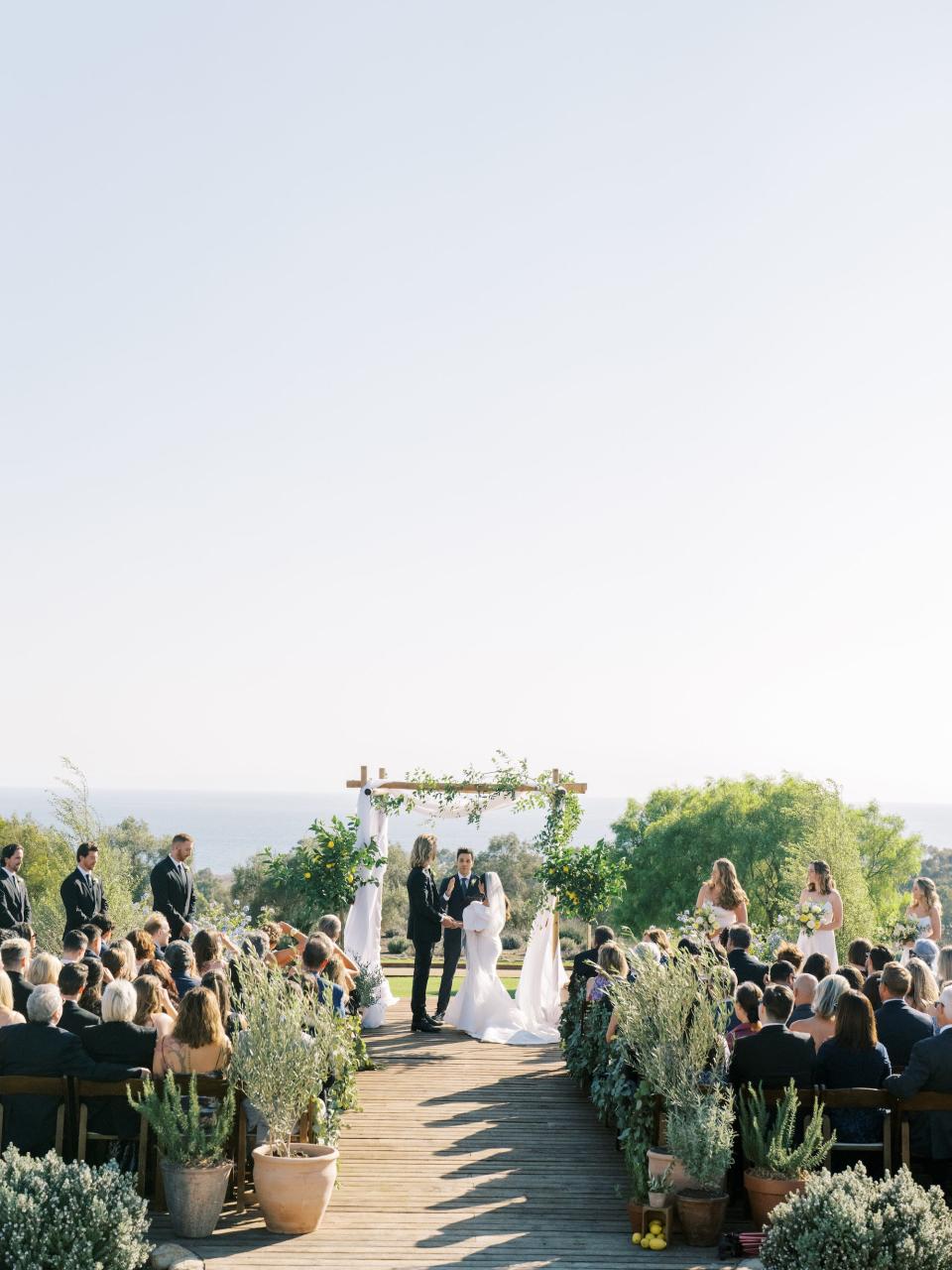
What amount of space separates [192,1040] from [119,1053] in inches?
19.6

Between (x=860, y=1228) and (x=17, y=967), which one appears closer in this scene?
(x=860, y=1228)

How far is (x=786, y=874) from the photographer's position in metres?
37.8

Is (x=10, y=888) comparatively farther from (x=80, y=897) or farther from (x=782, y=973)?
(x=782, y=973)

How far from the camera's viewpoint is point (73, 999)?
26.9 ft

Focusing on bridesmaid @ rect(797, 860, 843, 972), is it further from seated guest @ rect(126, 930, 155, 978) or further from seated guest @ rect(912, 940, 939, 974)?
seated guest @ rect(126, 930, 155, 978)

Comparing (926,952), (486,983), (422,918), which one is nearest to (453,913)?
(422,918)

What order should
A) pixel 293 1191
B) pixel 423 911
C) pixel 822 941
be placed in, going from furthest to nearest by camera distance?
1. pixel 423 911
2. pixel 822 941
3. pixel 293 1191

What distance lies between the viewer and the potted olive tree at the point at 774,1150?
721cm

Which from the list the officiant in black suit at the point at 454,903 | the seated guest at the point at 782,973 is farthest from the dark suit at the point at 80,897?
the seated guest at the point at 782,973

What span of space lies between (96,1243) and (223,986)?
2.24 m

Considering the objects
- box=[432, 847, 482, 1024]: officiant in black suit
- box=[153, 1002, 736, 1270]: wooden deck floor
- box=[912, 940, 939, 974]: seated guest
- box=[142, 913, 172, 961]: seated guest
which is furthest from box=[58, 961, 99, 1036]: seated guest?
box=[912, 940, 939, 974]: seated guest

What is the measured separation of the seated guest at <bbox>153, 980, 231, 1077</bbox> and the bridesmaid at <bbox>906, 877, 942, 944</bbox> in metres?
6.67

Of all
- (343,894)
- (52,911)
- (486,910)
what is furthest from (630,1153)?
(52,911)

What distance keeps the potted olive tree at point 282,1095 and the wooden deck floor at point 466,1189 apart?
0.17 meters
